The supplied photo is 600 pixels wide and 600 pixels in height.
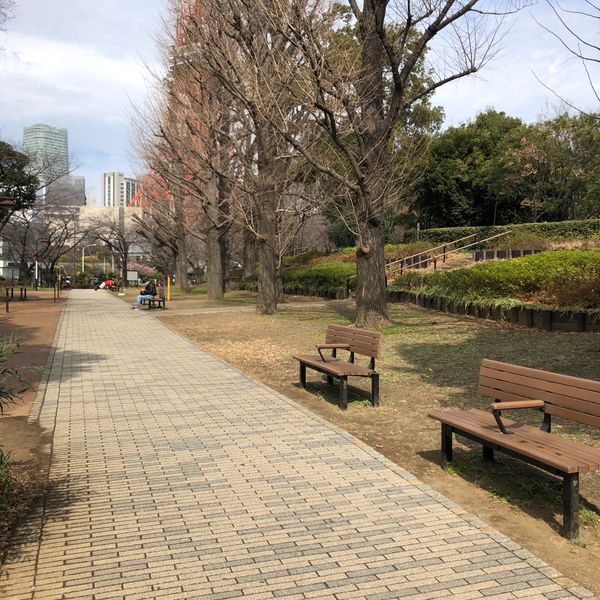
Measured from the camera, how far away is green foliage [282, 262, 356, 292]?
81.1 feet

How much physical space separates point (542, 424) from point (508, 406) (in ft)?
1.52

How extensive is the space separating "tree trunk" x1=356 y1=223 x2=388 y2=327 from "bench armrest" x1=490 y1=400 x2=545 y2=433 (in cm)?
909

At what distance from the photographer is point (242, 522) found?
12.7 ft

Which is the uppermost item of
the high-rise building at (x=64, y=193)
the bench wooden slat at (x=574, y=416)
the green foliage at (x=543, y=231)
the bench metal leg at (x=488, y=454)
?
the high-rise building at (x=64, y=193)

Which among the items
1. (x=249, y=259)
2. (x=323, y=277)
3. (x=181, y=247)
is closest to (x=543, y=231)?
(x=323, y=277)

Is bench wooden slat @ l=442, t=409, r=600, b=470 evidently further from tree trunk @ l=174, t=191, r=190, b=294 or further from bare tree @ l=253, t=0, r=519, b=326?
tree trunk @ l=174, t=191, r=190, b=294

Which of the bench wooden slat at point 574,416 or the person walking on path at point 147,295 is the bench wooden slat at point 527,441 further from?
the person walking on path at point 147,295

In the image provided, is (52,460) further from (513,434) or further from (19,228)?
(19,228)

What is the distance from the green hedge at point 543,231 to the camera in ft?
79.2

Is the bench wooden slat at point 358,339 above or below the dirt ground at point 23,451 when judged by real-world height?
above

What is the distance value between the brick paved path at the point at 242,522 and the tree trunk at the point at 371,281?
6910 mm

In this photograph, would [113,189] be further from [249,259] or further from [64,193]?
[249,259]

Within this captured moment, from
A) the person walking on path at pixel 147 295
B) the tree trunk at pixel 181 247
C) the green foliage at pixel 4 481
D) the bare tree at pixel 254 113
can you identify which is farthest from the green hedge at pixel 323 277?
the green foliage at pixel 4 481

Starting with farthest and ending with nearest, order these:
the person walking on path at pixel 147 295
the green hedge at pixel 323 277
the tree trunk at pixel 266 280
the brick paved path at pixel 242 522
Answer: the green hedge at pixel 323 277
the person walking on path at pixel 147 295
the tree trunk at pixel 266 280
the brick paved path at pixel 242 522
